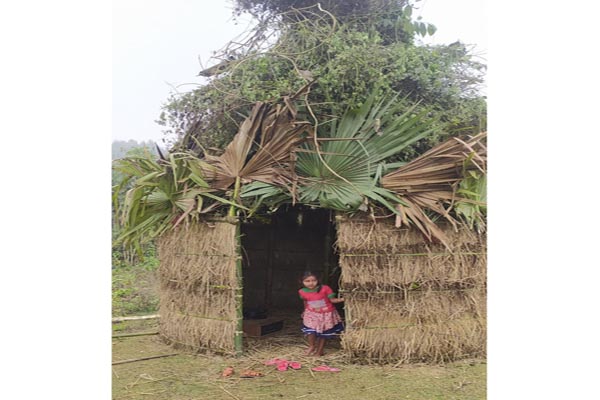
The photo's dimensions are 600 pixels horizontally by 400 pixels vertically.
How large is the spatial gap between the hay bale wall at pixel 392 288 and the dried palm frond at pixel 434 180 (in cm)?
18

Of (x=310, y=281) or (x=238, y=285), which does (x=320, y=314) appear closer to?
(x=310, y=281)

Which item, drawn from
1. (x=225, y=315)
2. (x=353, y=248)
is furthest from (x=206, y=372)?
(x=353, y=248)

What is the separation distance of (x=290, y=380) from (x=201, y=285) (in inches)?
56.3

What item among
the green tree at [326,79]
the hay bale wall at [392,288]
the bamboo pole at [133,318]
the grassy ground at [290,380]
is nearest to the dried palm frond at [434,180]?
the hay bale wall at [392,288]

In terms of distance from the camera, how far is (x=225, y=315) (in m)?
5.66

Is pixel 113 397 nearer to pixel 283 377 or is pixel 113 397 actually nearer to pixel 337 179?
pixel 283 377

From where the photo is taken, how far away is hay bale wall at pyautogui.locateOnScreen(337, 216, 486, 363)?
543 centimetres

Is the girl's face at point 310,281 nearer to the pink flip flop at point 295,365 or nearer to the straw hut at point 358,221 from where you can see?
the straw hut at point 358,221

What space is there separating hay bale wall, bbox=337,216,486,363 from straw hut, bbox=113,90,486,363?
0.4 inches

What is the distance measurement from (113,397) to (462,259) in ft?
12.0

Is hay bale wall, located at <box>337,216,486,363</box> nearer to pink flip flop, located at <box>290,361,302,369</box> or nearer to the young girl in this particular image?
the young girl

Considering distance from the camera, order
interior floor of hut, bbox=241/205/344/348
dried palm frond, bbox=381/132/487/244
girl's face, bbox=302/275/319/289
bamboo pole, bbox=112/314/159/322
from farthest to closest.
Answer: interior floor of hut, bbox=241/205/344/348 < bamboo pole, bbox=112/314/159/322 < girl's face, bbox=302/275/319/289 < dried palm frond, bbox=381/132/487/244

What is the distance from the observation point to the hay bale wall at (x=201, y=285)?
18.5ft

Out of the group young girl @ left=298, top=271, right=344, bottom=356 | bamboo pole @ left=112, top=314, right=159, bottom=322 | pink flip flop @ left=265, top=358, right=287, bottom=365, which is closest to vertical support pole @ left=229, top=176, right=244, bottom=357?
pink flip flop @ left=265, top=358, right=287, bottom=365
